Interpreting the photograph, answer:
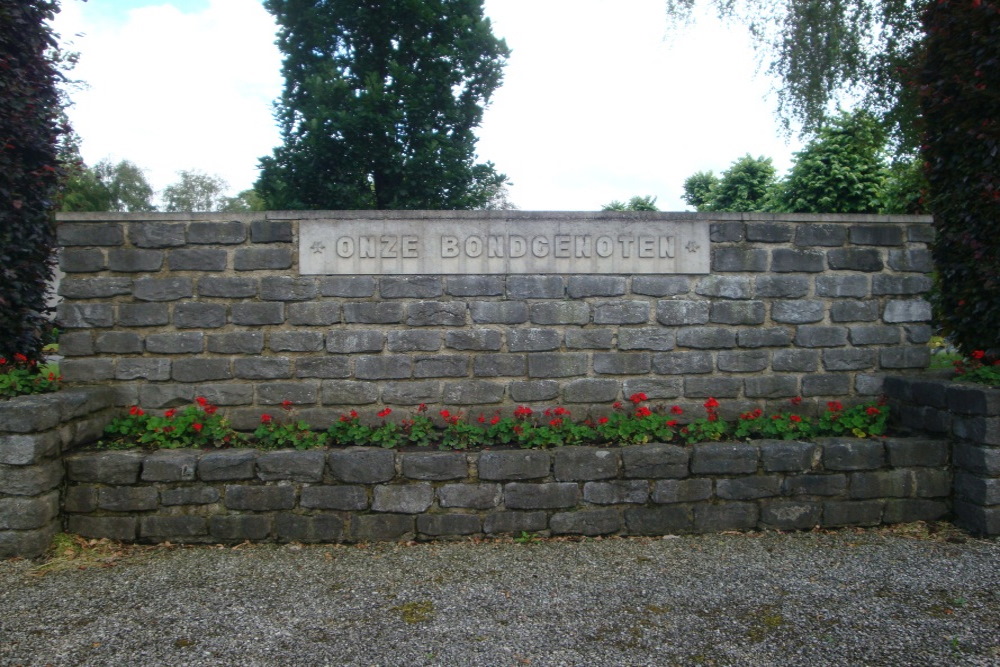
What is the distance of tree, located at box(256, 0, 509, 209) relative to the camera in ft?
39.0

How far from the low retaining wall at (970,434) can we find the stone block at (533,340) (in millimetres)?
2648

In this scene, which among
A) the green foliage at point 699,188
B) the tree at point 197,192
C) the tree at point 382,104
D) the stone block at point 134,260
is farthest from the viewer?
the tree at point 197,192

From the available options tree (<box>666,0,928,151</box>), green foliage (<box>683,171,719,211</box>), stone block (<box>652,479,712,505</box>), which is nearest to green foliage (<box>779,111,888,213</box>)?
tree (<box>666,0,928,151</box>)

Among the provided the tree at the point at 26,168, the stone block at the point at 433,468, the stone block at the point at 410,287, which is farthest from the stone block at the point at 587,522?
the tree at the point at 26,168

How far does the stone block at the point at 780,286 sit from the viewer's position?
500cm

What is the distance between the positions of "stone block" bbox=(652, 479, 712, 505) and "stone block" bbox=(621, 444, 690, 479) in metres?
0.05

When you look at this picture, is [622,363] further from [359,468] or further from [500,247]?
[359,468]

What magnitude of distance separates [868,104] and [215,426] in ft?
35.4

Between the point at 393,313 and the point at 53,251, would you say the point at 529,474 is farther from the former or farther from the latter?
the point at 53,251

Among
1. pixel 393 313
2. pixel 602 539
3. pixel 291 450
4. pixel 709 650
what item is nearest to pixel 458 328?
pixel 393 313

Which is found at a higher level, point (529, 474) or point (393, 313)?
point (393, 313)

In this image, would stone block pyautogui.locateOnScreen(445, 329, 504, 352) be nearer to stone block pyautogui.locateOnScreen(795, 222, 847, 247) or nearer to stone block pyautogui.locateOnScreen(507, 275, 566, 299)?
stone block pyautogui.locateOnScreen(507, 275, 566, 299)

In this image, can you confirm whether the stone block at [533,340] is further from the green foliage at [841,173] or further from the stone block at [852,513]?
the green foliage at [841,173]

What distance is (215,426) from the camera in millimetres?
4582
